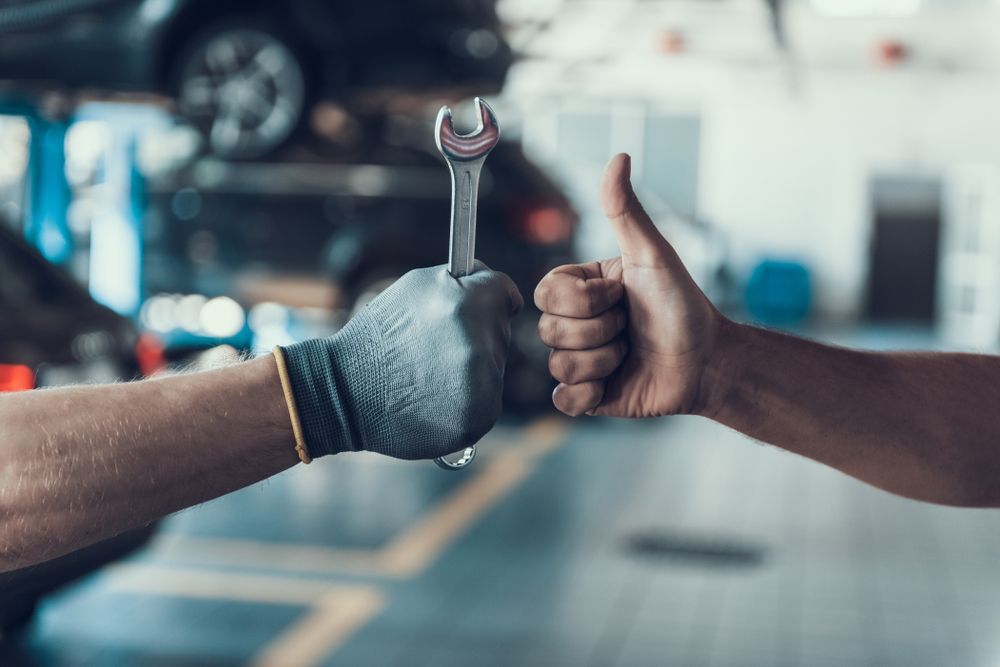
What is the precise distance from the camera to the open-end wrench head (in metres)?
1.22

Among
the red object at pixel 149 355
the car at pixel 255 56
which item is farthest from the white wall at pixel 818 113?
the red object at pixel 149 355

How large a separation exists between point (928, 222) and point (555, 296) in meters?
15.8

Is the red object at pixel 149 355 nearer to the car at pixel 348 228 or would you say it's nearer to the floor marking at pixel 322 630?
the floor marking at pixel 322 630

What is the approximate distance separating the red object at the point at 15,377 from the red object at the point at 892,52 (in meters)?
13.3

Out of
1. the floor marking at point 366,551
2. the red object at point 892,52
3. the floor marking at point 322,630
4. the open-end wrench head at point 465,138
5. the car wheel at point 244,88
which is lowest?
the floor marking at point 366,551

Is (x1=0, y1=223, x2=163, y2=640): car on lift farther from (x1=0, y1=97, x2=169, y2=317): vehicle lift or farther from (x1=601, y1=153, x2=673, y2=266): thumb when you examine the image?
(x1=0, y1=97, x2=169, y2=317): vehicle lift

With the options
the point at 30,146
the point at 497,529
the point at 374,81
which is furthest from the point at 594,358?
the point at 30,146

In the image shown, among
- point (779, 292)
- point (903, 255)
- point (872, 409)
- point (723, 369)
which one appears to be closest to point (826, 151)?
point (903, 255)

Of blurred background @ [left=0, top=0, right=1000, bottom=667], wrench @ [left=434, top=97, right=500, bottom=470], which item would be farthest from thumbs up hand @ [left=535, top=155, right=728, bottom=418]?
blurred background @ [left=0, top=0, right=1000, bottom=667]

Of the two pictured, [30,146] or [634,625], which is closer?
Result: [634,625]

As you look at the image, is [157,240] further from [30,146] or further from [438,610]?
[438,610]

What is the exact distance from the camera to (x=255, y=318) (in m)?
7.26

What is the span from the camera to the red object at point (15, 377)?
2977 mm

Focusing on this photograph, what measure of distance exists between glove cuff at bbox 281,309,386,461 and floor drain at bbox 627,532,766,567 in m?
3.21
